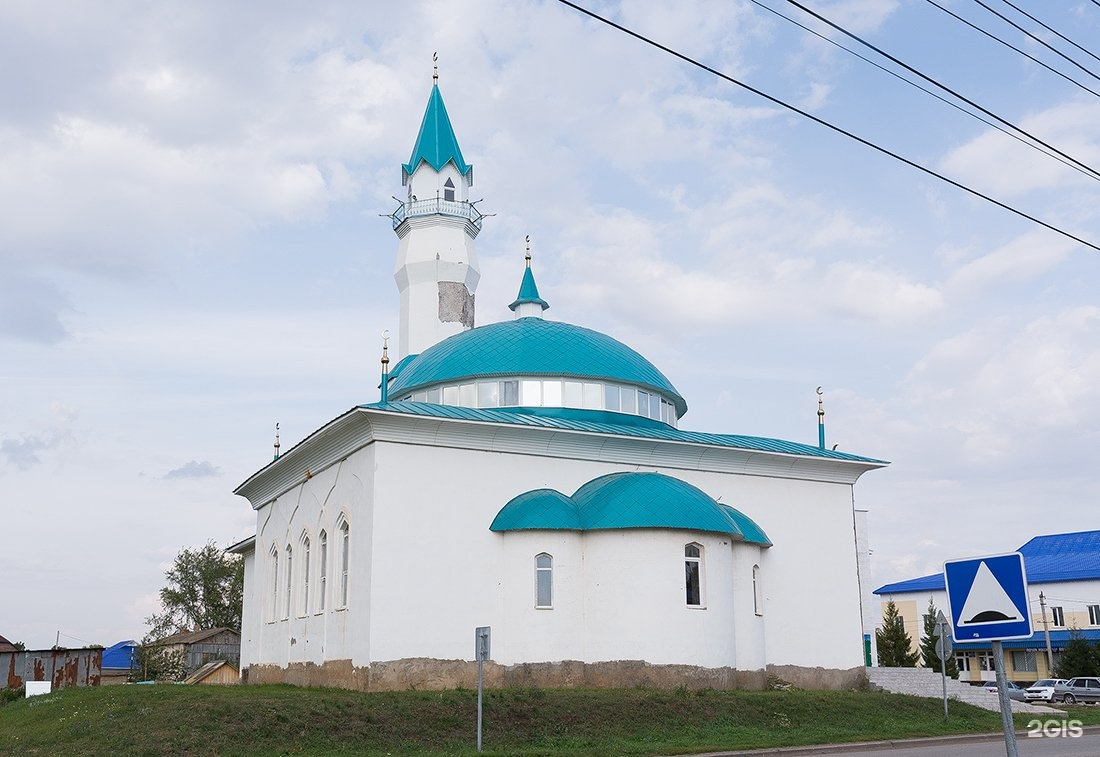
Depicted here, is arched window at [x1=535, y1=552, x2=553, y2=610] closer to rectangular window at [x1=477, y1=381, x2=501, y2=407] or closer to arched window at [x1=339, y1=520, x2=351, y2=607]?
arched window at [x1=339, y1=520, x2=351, y2=607]

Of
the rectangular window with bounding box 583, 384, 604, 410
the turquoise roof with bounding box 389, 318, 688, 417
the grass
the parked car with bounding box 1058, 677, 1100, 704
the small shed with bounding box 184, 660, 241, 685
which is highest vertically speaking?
the turquoise roof with bounding box 389, 318, 688, 417

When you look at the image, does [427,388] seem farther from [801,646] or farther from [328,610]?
[801,646]

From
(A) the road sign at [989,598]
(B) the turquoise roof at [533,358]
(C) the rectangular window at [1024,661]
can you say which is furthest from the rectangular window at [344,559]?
(C) the rectangular window at [1024,661]

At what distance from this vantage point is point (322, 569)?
2634cm

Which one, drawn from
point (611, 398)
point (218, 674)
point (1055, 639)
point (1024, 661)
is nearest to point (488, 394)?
point (611, 398)

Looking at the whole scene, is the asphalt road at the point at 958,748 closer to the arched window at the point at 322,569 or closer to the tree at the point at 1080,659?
the arched window at the point at 322,569

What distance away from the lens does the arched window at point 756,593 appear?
25.7 m

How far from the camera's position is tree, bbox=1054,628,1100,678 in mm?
45250

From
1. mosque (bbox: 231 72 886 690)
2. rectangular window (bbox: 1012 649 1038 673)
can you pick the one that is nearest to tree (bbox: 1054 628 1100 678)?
rectangular window (bbox: 1012 649 1038 673)

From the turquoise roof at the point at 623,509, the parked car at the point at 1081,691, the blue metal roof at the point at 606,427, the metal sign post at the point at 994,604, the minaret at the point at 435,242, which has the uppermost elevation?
the minaret at the point at 435,242

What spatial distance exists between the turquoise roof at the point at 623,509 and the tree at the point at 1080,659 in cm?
2845

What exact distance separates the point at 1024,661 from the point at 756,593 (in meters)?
34.4

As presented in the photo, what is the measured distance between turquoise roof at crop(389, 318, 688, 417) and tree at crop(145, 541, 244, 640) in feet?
130

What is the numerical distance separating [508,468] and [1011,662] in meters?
40.6
